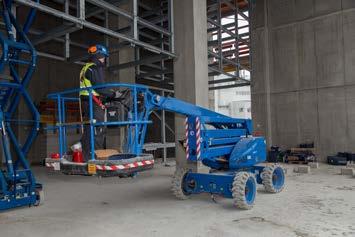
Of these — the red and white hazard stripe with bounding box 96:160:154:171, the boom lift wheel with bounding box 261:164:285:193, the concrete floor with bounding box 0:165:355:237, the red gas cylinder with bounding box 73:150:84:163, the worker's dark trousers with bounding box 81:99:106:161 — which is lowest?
the concrete floor with bounding box 0:165:355:237

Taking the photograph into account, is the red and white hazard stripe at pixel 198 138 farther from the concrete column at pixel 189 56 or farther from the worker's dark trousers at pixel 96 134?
the concrete column at pixel 189 56

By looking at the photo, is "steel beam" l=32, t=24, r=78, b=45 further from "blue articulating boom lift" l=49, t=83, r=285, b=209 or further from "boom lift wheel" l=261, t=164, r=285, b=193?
"boom lift wheel" l=261, t=164, r=285, b=193

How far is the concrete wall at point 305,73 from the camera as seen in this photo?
16.4 metres

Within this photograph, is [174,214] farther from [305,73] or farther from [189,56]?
[305,73]

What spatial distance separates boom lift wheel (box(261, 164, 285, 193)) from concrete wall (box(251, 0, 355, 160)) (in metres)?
8.46

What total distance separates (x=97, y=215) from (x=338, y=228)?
4.67 metres

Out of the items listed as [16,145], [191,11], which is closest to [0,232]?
[16,145]

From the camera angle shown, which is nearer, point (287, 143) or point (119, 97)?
Result: point (119, 97)

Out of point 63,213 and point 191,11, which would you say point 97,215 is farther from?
point 191,11

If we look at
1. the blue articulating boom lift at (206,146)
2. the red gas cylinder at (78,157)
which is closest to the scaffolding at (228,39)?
the blue articulating boom lift at (206,146)

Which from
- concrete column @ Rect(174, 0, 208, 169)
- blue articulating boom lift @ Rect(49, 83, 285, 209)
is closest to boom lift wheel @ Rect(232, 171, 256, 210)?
blue articulating boom lift @ Rect(49, 83, 285, 209)

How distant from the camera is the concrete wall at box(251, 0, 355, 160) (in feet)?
53.9

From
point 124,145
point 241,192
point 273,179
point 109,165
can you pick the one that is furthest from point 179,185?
point 109,165

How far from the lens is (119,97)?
6.41 m
